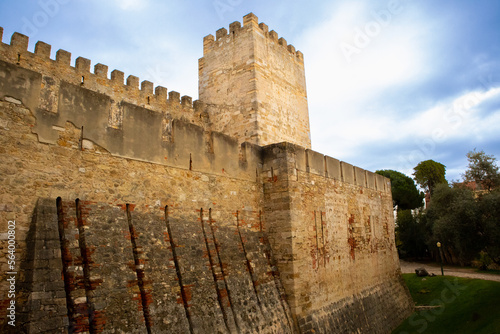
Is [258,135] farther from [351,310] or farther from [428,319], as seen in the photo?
[428,319]

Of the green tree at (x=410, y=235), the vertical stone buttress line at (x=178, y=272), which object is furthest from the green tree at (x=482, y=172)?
the vertical stone buttress line at (x=178, y=272)

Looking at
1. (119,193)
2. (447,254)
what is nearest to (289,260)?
(119,193)

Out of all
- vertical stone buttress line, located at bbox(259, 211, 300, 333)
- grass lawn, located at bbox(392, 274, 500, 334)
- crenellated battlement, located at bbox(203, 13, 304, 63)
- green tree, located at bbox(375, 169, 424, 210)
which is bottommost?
grass lawn, located at bbox(392, 274, 500, 334)

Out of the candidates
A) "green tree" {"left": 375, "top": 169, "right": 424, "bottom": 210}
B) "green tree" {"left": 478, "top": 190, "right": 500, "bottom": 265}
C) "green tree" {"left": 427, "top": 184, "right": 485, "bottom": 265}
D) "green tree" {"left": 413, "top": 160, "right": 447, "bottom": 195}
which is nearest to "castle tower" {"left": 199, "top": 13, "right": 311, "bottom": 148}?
"green tree" {"left": 478, "top": 190, "right": 500, "bottom": 265}

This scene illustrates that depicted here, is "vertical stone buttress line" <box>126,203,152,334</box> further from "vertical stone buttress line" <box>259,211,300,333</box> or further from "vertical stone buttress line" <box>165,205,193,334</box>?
"vertical stone buttress line" <box>259,211,300,333</box>

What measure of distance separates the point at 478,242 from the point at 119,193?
67.2ft

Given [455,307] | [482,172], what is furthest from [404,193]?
[455,307]

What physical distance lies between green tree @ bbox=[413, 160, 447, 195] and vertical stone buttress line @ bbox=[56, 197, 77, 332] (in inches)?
1536

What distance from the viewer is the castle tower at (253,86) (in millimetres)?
13766

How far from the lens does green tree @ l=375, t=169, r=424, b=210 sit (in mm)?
37556

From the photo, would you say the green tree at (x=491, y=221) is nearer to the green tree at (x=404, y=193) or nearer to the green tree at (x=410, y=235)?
the green tree at (x=410, y=235)

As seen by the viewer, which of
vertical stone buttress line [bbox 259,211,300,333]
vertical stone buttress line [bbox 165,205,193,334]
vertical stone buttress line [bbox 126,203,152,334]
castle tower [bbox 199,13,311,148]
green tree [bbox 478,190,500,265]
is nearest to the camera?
vertical stone buttress line [bbox 126,203,152,334]

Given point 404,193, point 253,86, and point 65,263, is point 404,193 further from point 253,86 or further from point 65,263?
point 65,263

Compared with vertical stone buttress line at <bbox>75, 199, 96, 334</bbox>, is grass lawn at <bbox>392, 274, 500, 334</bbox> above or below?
below
